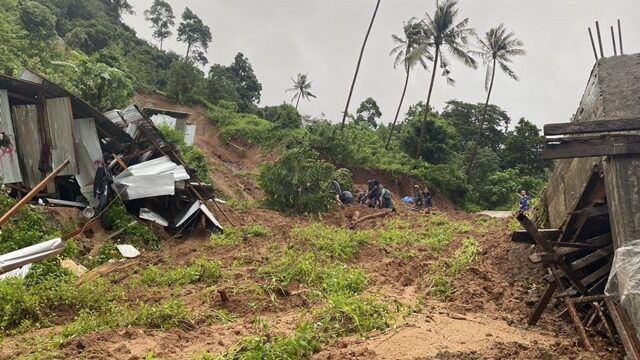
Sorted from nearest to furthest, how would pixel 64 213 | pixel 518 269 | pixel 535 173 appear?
pixel 518 269 → pixel 64 213 → pixel 535 173

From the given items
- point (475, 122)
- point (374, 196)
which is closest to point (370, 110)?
point (475, 122)

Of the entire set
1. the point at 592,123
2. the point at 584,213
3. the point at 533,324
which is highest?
the point at 592,123

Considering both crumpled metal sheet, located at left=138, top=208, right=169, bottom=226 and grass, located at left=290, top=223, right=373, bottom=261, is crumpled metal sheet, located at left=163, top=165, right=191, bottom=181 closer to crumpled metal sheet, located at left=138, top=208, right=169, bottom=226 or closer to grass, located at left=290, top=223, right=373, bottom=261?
crumpled metal sheet, located at left=138, top=208, right=169, bottom=226

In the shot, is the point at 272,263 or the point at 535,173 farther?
the point at 535,173

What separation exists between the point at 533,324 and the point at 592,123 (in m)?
2.31

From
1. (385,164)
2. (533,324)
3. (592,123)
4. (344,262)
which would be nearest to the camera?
(592,123)

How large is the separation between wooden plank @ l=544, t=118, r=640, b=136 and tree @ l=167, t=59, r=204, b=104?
95.6ft

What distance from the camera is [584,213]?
5922 millimetres

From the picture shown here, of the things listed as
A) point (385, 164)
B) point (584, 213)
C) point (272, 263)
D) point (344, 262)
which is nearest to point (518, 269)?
point (584, 213)

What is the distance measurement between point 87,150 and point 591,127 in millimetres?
9581

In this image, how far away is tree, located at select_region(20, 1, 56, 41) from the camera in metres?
20.2

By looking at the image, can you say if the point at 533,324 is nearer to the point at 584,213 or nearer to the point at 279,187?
the point at 584,213

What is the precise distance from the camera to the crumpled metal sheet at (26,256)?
525cm

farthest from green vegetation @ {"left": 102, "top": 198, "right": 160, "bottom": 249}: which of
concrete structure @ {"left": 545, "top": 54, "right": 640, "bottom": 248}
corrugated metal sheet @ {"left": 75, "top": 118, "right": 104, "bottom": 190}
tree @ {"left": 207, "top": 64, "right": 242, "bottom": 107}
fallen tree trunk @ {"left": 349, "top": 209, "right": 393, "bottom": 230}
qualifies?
tree @ {"left": 207, "top": 64, "right": 242, "bottom": 107}
